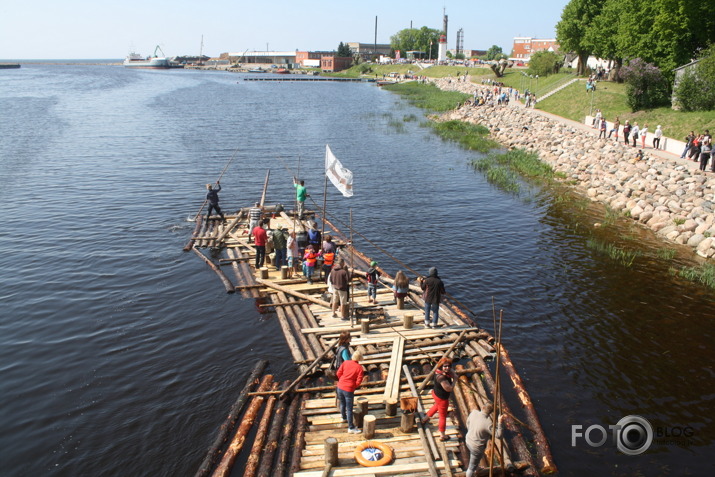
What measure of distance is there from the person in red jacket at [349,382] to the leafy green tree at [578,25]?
7652 centimetres

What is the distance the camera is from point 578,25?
80312 millimetres

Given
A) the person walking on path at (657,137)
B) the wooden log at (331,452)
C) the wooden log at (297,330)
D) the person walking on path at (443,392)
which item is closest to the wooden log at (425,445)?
the person walking on path at (443,392)

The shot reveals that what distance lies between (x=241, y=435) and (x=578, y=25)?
84497 mm

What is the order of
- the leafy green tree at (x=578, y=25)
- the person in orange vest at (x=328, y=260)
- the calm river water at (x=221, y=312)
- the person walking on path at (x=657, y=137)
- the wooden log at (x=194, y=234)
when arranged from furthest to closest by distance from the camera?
the leafy green tree at (x=578, y=25)
the person walking on path at (x=657, y=137)
the wooden log at (x=194, y=234)
the person in orange vest at (x=328, y=260)
the calm river water at (x=221, y=312)

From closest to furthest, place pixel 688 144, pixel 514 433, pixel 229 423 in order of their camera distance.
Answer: pixel 514 433 < pixel 229 423 < pixel 688 144

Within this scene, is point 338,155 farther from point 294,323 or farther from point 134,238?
point 294,323

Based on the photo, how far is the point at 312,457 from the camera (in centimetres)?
1261

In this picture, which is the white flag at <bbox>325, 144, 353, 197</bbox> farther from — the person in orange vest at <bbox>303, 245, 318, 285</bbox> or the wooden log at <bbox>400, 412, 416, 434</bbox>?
the wooden log at <bbox>400, 412, 416, 434</bbox>

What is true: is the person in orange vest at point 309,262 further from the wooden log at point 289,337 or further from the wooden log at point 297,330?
the wooden log at point 289,337

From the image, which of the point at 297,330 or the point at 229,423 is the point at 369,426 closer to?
the point at 229,423

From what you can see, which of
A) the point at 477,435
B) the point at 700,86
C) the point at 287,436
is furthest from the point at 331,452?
the point at 700,86

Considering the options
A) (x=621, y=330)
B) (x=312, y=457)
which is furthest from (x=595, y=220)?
(x=312, y=457)

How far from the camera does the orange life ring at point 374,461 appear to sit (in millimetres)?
12157

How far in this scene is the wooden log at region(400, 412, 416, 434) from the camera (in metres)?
13.3
